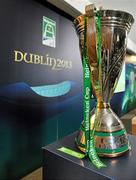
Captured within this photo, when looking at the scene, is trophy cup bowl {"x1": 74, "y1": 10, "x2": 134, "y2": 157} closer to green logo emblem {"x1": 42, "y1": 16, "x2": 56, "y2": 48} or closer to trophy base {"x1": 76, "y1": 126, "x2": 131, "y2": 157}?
trophy base {"x1": 76, "y1": 126, "x2": 131, "y2": 157}

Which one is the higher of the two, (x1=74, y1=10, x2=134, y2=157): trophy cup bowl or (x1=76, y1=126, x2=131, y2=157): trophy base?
(x1=74, y1=10, x2=134, y2=157): trophy cup bowl

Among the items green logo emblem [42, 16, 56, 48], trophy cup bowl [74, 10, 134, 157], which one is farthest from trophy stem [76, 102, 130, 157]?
green logo emblem [42, 16, 56, 48]

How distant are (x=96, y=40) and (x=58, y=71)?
0.89 metres

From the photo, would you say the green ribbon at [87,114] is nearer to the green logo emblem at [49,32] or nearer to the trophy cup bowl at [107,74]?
the trophy cup bowl at [107,74]

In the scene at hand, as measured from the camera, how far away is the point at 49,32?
1336 mm

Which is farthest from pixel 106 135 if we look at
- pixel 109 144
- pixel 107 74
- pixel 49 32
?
pixel 49 32

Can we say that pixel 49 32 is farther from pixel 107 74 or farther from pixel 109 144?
pixel 109 144

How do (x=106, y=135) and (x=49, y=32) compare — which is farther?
(x=49, y=32)

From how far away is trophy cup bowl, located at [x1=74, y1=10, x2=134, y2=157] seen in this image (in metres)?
0.62

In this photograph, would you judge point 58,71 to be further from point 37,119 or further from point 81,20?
point 81,20

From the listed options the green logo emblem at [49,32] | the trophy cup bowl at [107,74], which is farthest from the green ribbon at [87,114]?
the green logo emblem at [49,32]

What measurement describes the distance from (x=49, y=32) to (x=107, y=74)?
800 millimetres

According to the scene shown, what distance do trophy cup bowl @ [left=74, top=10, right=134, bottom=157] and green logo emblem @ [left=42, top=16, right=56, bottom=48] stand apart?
0.65 m

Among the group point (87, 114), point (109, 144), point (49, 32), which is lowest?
point (109, 144)
